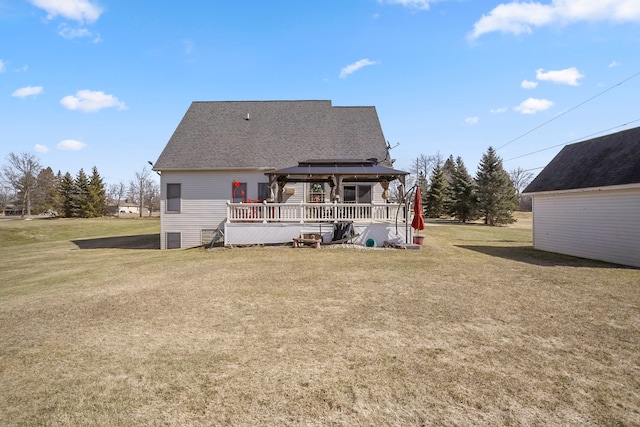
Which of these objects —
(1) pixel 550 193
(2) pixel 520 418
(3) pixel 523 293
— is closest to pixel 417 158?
(1) pixel 550 193

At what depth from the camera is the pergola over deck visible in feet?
45.5

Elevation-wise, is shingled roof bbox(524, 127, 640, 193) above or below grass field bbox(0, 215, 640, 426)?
above

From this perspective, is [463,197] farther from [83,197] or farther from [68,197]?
[68,197]

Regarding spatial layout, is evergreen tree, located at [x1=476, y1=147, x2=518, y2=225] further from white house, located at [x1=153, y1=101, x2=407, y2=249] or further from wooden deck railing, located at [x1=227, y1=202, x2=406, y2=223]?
wooden deck railing, located at [x1=227, y1=202, x2=406, y2=223]

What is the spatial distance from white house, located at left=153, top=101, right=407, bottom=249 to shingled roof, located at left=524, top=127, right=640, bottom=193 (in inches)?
286

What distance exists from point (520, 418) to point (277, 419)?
2099 mm

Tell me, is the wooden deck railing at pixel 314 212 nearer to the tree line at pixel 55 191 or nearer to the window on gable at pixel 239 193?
the window on gable at pixel 239 193

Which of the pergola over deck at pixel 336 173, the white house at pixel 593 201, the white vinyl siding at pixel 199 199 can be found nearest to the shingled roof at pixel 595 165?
the white house at pixel 593 201

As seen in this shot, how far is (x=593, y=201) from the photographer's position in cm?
1285

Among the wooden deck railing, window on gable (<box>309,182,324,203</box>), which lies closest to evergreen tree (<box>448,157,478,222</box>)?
window on gable (<box>309,182,324,203</box>)

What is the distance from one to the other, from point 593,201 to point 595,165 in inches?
78.1

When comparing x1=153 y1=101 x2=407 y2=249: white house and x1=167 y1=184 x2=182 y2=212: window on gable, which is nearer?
x1=153 y1=101 x2=407 y2=249: white house

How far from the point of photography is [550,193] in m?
15.0

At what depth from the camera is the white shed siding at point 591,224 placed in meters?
11.3
